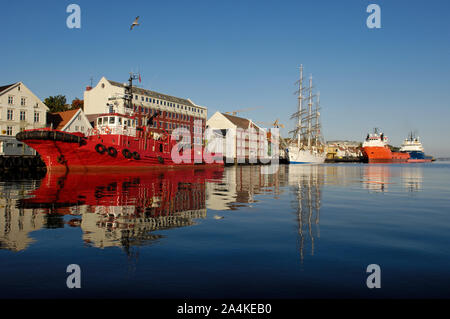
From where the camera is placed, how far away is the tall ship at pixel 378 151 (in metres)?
130

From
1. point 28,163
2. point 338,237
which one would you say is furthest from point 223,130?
point 338,237

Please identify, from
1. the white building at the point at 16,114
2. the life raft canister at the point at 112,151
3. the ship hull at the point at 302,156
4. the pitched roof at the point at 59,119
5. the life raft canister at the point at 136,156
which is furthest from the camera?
the ship hull at the point at 302,156

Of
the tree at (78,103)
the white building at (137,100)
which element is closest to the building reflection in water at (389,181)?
the white building at (137,100)

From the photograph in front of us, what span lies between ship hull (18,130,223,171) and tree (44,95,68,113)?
47.6m

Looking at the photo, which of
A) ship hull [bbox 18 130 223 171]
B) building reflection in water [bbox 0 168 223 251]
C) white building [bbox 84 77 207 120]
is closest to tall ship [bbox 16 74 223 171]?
ship hull [bbox 18 130 223 171]

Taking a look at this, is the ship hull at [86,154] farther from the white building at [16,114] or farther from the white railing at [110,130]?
the white building at [16,114]

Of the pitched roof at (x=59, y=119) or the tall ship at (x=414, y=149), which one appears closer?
the pitched roof at (x=59, y=119)

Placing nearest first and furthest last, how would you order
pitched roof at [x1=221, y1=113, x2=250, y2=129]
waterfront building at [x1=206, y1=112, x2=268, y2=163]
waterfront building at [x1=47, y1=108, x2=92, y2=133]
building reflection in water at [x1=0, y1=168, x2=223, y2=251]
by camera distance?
building reflection in water at [x1=0, y1=168, x2=223, y2=251] → waterfront building at [x1=47, y1=108, x2=92, y2=133] → waterfront building at [x1=206, y1=112, x2=268, y2=163] → pitched roof at [x1=221, y1=113, x2=250, y2=129]

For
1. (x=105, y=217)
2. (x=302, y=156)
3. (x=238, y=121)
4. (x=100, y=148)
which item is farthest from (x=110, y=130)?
Answer: (x=302, y=156)

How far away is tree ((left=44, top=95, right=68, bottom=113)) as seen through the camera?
78.9m

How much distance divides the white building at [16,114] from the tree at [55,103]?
21.2 meters

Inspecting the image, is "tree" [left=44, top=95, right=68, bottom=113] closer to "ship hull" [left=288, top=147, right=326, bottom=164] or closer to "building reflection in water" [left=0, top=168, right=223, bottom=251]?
"ship hull" [left=288, top=147, right=326, bottom=164]
